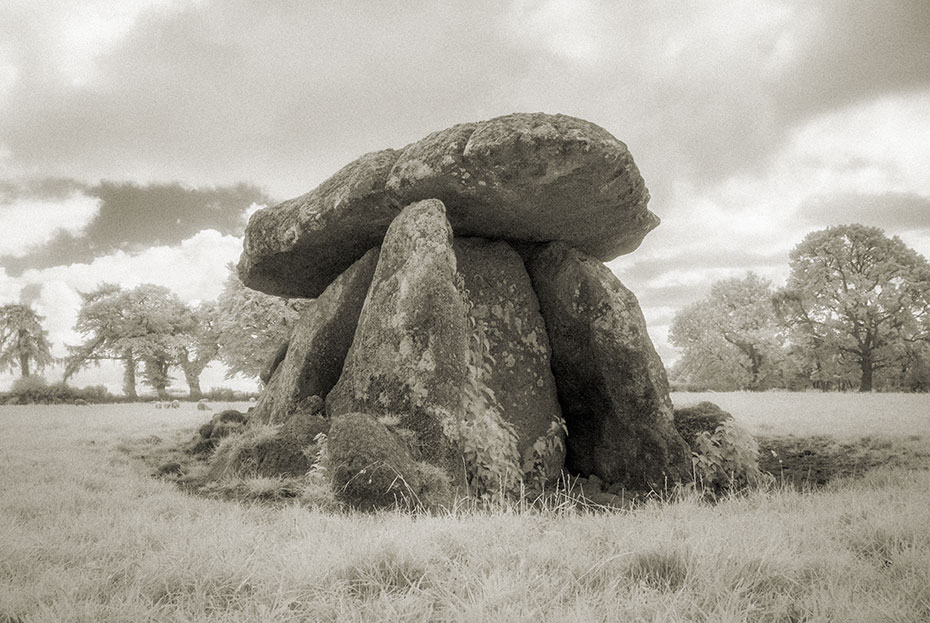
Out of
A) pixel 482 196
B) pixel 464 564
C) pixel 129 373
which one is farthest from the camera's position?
pixel 129 373

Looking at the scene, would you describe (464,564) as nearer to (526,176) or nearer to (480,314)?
(526,176)

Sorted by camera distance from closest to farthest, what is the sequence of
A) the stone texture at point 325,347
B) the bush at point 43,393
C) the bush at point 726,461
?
the bush at point 726,461 → the stone texture at point 325,347 → the bush at point 43,393

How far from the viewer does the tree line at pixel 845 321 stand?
3133 centimetres

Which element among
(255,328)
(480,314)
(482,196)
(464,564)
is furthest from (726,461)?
(255,328)

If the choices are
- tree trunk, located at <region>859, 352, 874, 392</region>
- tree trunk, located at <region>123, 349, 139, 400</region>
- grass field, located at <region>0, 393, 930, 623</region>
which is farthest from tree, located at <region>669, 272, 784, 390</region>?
tree trunk, located at <region>123, 349, 139, 400</region>

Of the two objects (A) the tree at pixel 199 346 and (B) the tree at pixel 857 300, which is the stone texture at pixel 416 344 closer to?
(B) the tree at pixel 857 300

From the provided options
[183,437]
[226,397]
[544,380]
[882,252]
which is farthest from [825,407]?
[226,397]

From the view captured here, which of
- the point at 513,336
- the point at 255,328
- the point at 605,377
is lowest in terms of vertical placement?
the point at 605,377

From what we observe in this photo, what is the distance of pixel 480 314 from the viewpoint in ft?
30.8

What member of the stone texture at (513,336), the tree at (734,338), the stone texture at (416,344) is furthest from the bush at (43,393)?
the tree at (734,338)

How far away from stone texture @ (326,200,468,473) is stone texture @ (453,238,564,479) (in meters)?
1.78

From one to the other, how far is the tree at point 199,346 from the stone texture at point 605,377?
3755 centimetres

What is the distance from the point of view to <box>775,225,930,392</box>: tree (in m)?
31.1

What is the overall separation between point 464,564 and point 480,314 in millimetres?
6277
